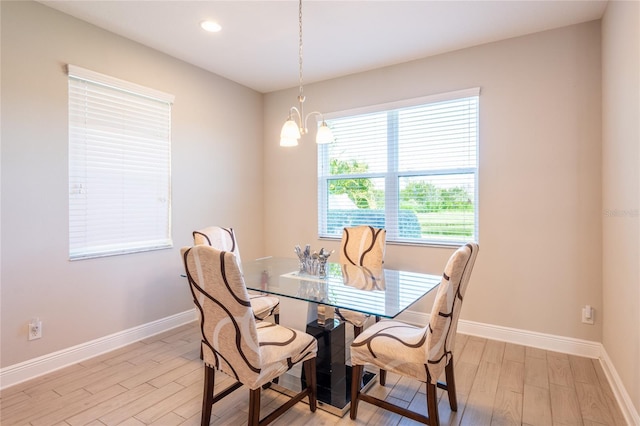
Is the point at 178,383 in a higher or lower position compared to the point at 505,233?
lower

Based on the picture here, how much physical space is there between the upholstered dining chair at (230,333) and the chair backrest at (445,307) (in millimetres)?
681

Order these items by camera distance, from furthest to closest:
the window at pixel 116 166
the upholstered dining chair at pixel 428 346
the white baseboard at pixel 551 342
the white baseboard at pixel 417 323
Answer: the window at pixel 116 166, the white baseboard at pixel 417 323, the white baseboard at pixel 551 342, the upholstered dining chair at pixel 428 346

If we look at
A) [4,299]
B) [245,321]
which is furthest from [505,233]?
[4,299]

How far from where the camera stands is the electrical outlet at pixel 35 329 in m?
2.42

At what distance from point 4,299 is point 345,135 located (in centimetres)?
325

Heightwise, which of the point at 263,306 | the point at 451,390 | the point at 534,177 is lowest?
the point at 451,390

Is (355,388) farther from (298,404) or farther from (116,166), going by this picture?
(116,166)

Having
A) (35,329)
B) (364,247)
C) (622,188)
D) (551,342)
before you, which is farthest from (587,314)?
(35,329)

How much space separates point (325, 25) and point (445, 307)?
2.35m

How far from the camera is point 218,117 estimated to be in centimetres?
386

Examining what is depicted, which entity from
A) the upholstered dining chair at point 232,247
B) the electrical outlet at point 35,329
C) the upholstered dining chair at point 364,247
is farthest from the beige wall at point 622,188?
the electrical outlet at point 35,329

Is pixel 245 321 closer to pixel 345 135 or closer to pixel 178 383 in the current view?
pixel 178 383

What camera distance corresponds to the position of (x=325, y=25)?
278 cm

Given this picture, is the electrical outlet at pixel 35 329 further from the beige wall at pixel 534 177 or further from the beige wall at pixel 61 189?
the beige wall at pixel 534 177
